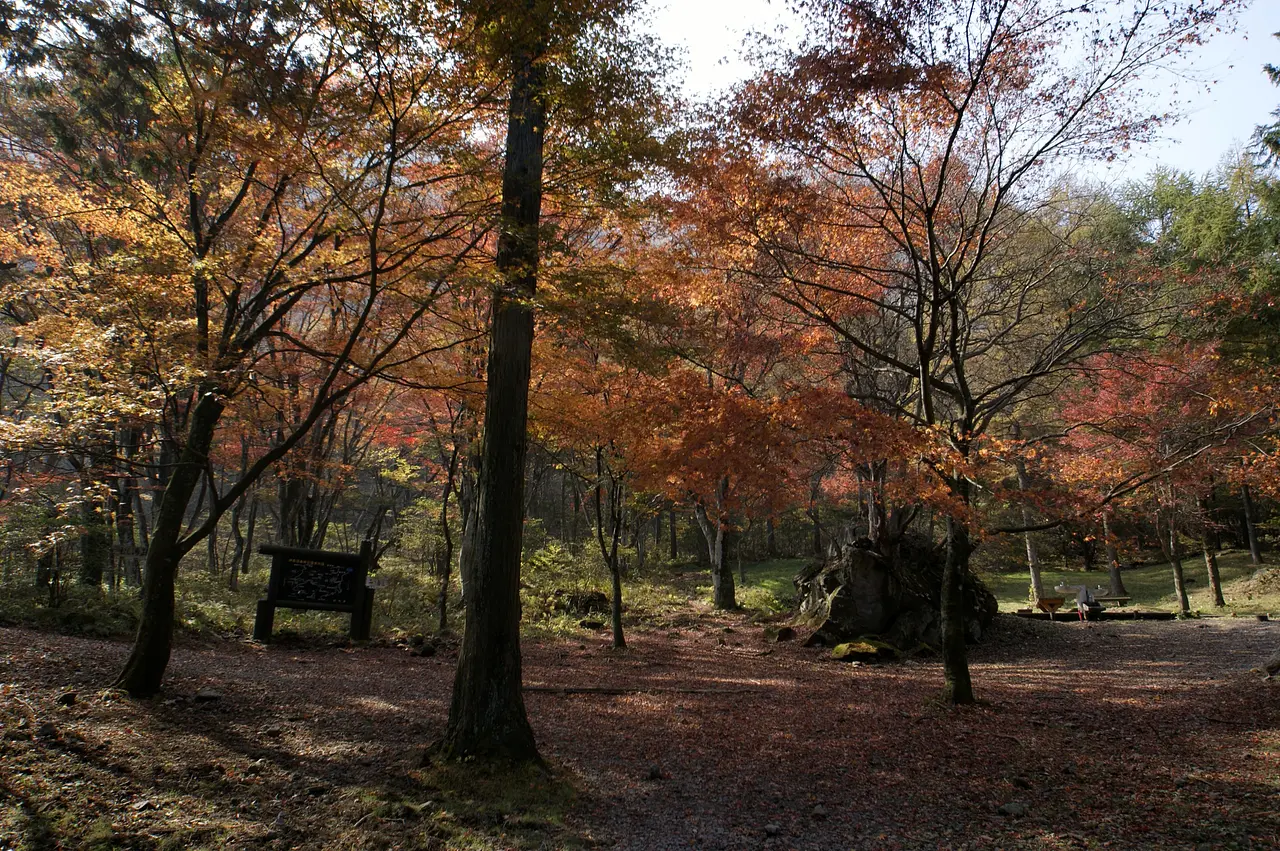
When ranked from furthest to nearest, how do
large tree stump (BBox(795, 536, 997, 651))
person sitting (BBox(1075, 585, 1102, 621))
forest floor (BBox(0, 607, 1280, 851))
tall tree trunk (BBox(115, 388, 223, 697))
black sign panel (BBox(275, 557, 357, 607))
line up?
person sitting (BBox(1075, 585, 1102, 621)) < large tree stump (BBox(795, 536, 997, 651)) < black sign panel (BBox(275, 557, 357, 607)) < tall tree trunk (BBox(115, 388, 223, 697)) < forest floor (BBox(0, 607, 1280, 851))

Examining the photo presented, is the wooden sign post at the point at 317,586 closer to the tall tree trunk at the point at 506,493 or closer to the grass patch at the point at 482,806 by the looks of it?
the tall tree trunk at the point at 506,493

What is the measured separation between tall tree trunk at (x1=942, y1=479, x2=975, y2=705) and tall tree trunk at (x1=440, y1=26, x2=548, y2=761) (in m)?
5.32

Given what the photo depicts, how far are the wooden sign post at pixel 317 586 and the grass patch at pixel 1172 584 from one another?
19208 mm

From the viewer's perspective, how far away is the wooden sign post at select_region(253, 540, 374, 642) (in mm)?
10414

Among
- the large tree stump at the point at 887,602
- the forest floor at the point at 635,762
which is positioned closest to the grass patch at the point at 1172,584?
the large tree stump at the point at 887,602

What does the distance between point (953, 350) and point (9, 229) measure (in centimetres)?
1534

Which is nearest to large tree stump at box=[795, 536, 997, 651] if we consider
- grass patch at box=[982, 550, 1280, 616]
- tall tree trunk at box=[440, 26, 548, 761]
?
tall tree trunk at box=[440, 26, 548, 761]

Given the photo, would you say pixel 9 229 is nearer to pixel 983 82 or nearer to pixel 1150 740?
pixel 983 82

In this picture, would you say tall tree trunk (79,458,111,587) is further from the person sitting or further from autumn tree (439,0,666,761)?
the person sitting

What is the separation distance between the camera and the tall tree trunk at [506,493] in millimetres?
5020

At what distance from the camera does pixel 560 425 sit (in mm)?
10461

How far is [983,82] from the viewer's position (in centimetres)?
677

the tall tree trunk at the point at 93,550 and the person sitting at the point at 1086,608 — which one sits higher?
the tall tree trunk at the point at 93,550

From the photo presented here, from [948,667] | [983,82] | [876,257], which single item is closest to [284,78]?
[983,82]
